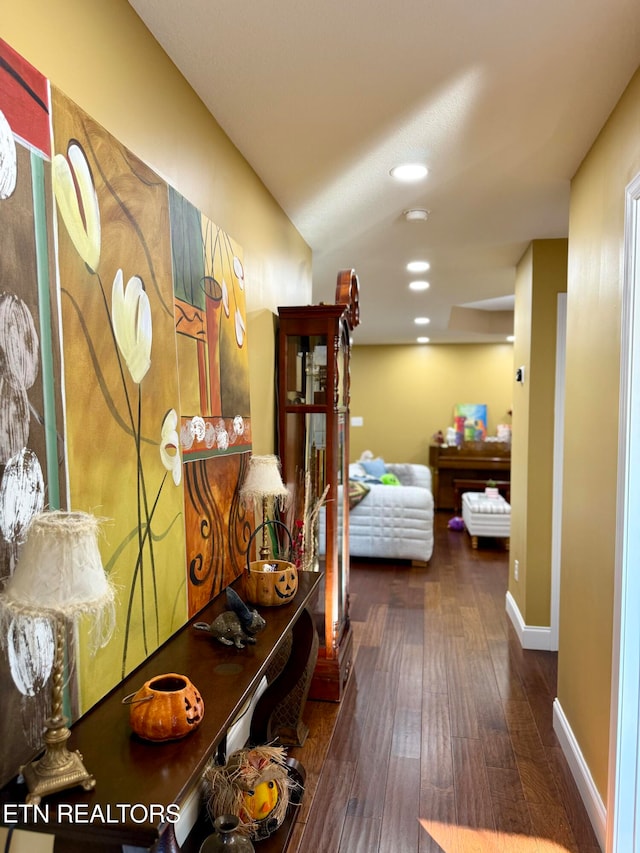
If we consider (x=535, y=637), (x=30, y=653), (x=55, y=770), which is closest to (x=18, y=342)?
(x=30, y=653)

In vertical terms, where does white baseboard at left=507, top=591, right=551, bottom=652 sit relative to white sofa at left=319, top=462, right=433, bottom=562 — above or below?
below

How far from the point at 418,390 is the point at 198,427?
7344mm

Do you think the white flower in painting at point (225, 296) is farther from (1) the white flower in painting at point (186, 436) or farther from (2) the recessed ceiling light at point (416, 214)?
(2) the recessed ceiling light at point (416, 214)

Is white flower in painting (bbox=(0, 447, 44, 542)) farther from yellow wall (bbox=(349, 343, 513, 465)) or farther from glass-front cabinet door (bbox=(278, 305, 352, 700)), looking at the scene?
yellow wall (bbox=(349, 343, 513, 465))

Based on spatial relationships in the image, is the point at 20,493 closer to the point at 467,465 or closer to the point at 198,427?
the point at 198,427

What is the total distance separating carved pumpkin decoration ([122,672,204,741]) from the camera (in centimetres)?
103

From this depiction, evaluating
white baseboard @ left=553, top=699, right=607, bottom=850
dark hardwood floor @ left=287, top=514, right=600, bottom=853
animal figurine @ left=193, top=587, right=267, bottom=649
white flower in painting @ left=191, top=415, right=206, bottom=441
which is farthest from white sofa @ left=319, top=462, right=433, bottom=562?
animal figurine @ left=193, top=587, right=267, bottom=649

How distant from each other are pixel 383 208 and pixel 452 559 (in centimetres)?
382

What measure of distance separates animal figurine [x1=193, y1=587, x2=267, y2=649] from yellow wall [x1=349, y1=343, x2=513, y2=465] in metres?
7.39

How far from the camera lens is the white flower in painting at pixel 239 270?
6.96 ft

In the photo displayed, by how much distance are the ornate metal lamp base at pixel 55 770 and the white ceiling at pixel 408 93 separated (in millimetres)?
1633

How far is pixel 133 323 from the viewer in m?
1.36

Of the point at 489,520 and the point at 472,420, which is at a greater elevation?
the point at 472,420

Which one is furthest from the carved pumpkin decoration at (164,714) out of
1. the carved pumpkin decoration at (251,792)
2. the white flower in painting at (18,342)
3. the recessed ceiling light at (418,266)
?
the recessed ceiling light at (418,266)
